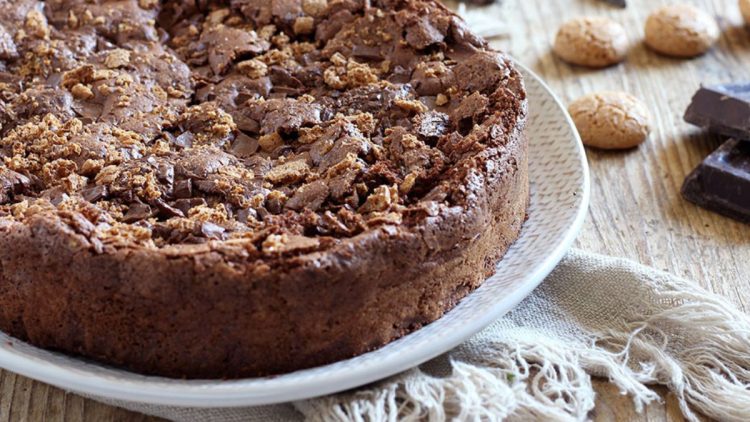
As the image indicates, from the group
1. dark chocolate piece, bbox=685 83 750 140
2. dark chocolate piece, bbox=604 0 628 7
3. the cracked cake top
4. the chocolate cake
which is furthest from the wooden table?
the cracked cake top

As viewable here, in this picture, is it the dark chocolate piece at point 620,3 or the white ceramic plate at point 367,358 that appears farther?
the dark chocolate piece at point 620,3

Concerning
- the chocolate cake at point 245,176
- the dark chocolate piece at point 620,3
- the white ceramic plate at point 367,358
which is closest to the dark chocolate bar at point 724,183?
the white ceramic plate at point 367,358

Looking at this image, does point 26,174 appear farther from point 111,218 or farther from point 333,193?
point 333,193

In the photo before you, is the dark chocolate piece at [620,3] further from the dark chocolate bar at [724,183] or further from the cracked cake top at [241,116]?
the cracked cake top at [241,116]

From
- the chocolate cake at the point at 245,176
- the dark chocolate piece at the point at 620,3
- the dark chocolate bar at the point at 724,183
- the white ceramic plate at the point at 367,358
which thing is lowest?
the dark chocolate piece at the point at 620,3

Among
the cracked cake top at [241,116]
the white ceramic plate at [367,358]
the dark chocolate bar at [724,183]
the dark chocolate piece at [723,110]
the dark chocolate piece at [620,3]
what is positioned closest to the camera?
the white ceramic plate at [367,358]

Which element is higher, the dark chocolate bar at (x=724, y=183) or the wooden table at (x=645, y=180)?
the dark chocolate bar at (x=724, y=183)

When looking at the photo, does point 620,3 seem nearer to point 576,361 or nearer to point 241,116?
point 241,116
